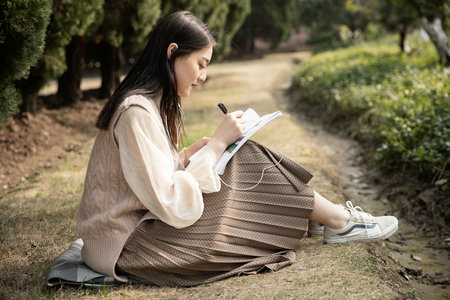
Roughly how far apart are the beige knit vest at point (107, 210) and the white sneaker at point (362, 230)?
1098mm

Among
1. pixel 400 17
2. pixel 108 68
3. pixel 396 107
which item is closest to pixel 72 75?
pixel 108 68

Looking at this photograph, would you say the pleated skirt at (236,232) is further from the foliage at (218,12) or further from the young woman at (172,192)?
the foliage at (218,12)

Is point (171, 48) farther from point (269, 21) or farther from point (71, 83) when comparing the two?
point (269, 21)

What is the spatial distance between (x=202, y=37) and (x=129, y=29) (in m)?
5.74

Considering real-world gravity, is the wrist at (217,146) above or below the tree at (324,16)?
above

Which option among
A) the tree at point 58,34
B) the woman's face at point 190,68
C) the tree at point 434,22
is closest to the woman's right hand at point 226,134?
the woman's face at point 190,68

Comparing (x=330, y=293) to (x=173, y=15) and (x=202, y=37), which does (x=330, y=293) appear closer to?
(x=202, y=37)

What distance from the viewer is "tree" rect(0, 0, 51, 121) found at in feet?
11.1

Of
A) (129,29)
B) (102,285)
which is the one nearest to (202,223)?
(102,285)

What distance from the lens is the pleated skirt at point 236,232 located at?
8.18 feet

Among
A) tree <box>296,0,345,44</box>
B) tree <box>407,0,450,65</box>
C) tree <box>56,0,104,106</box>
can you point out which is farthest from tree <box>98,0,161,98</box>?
tree <box>296,0,345,44</box>

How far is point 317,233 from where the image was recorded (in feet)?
10.0

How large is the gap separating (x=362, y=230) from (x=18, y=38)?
8.79 feet

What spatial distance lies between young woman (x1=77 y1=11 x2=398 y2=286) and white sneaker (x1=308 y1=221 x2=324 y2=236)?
1.26 feet
